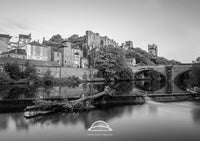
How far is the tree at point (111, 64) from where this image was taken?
137ft

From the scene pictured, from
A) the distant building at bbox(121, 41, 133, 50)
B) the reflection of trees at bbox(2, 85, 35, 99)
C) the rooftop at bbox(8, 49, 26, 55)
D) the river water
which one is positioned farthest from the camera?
the distant building at bbox(121, 41, 133, 50)

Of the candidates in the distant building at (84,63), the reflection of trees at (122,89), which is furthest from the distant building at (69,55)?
the reflection of trees at (122,89)

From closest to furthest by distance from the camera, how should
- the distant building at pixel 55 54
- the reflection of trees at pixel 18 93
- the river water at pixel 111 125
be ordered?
1. the river water at pixel 111 125
2. the reflection of trees at pixel 18 93
3. the distant building at pixel 55 54

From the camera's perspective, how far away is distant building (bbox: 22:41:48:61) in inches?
1847

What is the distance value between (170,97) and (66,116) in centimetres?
1140

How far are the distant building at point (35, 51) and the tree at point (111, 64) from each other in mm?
18266

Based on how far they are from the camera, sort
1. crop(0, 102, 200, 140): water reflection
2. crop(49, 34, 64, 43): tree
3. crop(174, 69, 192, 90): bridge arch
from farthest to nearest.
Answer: crop(49, 34, 64, 43): tree
crop(174, 69, 192, 90): bridge arch
crop(0, 102, 200, 140): water reflection

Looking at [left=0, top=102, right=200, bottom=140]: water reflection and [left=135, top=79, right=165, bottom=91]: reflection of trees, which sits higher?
[left=135, top=79, right=165, bottom=91]: reflection of trees

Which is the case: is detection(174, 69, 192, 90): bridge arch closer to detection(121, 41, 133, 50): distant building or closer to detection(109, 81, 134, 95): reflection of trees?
detection(109, 81, 134, 95): reflection of trees

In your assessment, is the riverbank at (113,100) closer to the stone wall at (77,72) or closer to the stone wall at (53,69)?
the stone wall at (53,69)

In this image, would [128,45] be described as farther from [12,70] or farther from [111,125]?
[111,125]

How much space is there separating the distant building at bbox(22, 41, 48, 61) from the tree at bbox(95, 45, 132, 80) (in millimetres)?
18266

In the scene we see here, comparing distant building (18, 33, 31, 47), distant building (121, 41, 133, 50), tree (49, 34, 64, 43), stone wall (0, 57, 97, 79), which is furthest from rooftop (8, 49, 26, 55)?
distant building (121, 41, 133, 50)

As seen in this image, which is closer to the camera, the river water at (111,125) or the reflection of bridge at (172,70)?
the river water at (111,125)
